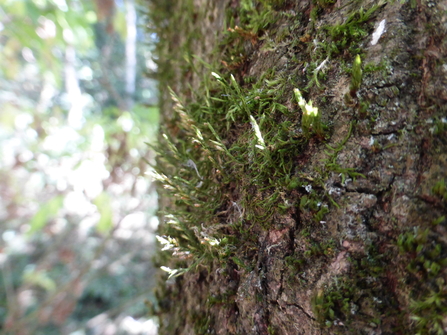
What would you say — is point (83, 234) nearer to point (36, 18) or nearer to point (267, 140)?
point (36, 18)

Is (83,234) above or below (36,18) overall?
below

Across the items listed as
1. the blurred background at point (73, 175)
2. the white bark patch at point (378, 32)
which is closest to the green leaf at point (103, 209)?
the blurred background at point (73, 175)

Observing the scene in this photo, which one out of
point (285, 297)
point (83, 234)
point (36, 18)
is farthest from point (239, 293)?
point (83, 234)

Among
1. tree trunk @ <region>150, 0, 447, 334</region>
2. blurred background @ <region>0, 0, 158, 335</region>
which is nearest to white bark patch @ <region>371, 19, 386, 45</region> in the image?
tree trunk @ <region>150, 0, 447, 334</region>

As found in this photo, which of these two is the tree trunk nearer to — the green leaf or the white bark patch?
the white bark patch

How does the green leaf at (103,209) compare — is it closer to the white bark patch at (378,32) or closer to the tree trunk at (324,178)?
the tree trunk at (324,178)
